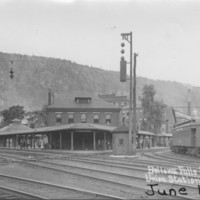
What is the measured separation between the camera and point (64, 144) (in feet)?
188

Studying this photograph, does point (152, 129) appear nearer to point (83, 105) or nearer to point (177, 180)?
point (83, 105)

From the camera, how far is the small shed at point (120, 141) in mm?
36031

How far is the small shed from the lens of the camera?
36.0m

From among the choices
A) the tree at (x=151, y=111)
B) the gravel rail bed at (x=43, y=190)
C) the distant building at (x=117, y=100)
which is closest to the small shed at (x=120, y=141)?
the gravel rail bed at (x=43, y=190)

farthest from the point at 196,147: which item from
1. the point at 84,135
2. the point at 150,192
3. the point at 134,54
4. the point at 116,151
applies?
the point at 84,135

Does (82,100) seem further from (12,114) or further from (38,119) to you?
(12,114)

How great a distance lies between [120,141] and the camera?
36312mm

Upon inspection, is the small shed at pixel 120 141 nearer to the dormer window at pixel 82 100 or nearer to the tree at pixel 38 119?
the dormer window at pixel 82 100

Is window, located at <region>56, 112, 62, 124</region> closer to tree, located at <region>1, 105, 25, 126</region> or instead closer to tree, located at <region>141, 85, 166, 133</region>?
tree, located at <region>141, 85, 166, 133</region>

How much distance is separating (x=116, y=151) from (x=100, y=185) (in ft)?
73.2

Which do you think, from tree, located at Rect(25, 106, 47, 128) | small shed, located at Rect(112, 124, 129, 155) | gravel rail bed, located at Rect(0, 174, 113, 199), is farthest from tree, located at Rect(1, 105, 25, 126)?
gravel rail bed, located at Rect(0, 174, 113, 199)

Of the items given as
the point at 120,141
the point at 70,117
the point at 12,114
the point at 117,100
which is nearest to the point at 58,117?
the point at 70,117

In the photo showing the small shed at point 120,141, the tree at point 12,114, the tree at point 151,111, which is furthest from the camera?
the tree at point 12,114

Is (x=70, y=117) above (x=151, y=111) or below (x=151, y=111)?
below
